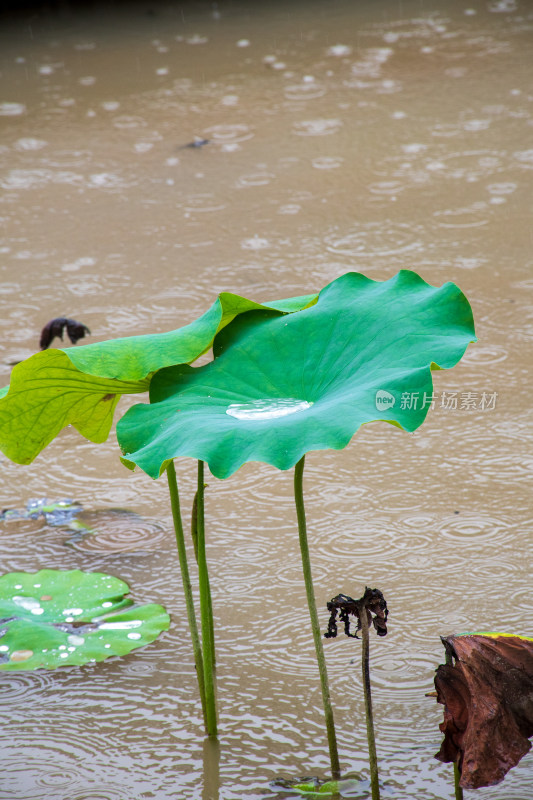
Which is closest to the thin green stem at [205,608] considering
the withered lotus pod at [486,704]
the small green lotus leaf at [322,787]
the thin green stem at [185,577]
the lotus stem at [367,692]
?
the thin green stem at [185,577]

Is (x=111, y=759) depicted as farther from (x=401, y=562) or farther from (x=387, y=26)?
(x=387, y=26)

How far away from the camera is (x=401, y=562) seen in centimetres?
178

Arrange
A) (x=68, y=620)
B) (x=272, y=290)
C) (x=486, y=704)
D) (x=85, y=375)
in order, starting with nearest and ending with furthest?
(x=486, y=704) < (x=85, y=375) < (x=68, y=620) < (x=272, y=290)

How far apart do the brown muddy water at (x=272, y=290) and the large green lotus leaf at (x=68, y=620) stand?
0.03 metres

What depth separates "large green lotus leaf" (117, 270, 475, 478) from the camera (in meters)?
1.06

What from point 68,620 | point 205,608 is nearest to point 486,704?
point 205,608

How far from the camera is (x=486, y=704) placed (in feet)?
Result: 3.34

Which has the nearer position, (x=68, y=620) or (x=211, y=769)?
(x=211, y=769)

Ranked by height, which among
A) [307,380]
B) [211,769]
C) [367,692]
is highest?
[307,380]

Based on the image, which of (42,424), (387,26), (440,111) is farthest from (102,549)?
(387,26)

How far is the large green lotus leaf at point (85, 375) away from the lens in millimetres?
1235

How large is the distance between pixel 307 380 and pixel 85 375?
31 centimetres

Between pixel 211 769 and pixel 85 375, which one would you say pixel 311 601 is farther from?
pixel 85 375

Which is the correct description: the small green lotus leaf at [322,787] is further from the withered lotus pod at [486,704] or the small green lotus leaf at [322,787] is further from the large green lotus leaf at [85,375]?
the large green lotus leaf at [85,375]
